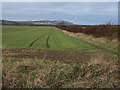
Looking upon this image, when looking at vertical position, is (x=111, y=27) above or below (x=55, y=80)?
above

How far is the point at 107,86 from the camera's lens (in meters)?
6.21

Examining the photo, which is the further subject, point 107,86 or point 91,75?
point 91,75

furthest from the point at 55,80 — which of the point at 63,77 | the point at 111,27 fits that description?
the point at 111,27

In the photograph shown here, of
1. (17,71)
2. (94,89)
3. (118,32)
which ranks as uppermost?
(118,32)

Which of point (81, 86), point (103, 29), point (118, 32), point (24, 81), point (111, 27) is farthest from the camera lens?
point (103, 29)

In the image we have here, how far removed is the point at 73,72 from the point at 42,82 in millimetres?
2024

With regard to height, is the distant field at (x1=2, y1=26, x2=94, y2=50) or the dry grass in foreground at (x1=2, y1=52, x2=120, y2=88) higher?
the distant field at (x1=2, y1=26, x2=94, y2=50)

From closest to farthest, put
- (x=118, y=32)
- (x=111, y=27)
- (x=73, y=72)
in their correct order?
1. (x=73, y=72)
2. (x=118, y=32)
3. (x=111, y=27)

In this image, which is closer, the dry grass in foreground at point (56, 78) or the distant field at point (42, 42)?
the dry grass in foreground at point (56, 78)

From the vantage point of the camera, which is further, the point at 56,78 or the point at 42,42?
the point at 42,42

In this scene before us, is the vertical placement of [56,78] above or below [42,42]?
below

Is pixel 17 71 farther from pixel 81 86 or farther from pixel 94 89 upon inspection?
pixel 94 89

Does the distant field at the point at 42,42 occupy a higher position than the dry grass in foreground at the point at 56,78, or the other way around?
the distant field at the point at 42,42

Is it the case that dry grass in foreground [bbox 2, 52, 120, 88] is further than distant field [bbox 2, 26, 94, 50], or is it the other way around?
distant field [bbox 2, 26, 94, 50]
